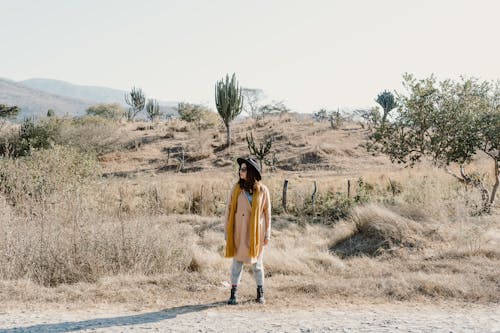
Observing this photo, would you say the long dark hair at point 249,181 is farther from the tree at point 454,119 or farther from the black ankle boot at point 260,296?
the tree at point 454,119

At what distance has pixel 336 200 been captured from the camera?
547 inches

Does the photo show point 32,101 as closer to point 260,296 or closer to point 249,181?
point 249,181

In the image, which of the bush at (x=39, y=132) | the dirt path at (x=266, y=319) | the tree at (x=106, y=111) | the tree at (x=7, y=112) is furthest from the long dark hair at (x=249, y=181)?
the tree at (x=106, y=111)

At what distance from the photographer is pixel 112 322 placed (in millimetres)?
5281

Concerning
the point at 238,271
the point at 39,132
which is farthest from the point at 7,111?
the point at 238,271

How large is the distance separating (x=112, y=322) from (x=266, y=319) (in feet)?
5.29

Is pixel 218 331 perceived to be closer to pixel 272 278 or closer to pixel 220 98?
pixel 272 278

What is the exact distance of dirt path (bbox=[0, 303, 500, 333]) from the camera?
16.5 ft

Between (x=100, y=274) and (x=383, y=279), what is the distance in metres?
3.98

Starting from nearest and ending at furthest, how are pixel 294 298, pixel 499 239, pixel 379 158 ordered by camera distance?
pixel 294 298, pixel 499 239, pixel 379 158

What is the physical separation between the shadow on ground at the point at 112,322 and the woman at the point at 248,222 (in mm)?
626

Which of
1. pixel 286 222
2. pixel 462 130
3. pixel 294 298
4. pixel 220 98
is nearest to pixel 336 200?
pixel 286 222

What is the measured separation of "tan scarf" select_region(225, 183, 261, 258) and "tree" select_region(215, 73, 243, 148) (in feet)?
87.3

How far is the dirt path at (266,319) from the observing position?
5039 millimetres
